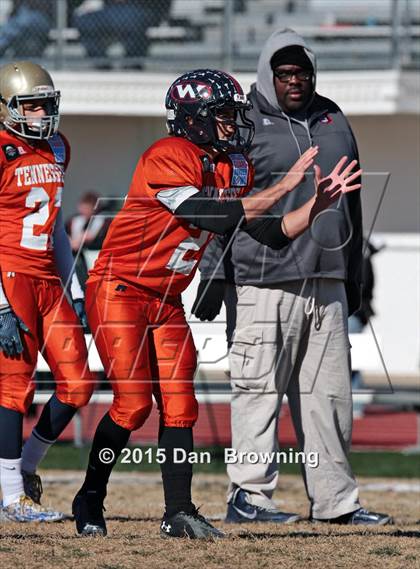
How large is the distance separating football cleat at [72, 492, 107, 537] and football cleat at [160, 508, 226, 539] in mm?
284

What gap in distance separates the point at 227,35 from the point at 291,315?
8.37 meters

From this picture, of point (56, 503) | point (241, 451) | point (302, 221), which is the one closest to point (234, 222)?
point (302, 221)

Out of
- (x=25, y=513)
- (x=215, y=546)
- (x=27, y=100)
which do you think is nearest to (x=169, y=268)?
(x=215, y=546)

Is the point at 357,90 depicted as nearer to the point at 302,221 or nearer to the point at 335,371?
the point at 335,371

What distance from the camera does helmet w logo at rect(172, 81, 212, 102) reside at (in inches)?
218

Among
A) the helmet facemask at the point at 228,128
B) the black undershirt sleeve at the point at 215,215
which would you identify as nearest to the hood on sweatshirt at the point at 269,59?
the helmet facemask at the point at 228,128

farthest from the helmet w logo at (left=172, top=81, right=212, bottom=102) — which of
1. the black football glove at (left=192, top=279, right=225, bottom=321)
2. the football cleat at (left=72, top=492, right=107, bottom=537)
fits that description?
the football cleat at (left=72, top=492, right=107, bottom=537)

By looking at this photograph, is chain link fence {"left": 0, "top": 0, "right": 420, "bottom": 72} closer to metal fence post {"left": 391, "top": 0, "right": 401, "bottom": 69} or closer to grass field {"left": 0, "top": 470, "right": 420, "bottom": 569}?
metal fence post {"left": 391, "top": 0, "right": 401, "bottom": 69}

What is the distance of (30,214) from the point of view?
20.2 ft

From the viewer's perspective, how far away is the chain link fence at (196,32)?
1443cm

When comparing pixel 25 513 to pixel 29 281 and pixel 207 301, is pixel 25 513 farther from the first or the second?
pixel 207 301

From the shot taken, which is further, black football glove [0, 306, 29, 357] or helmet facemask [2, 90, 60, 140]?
helmet facemask [2, 90, 60, 140]

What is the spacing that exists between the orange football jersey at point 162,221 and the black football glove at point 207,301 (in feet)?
2.69

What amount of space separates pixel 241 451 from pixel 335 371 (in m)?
0.61
